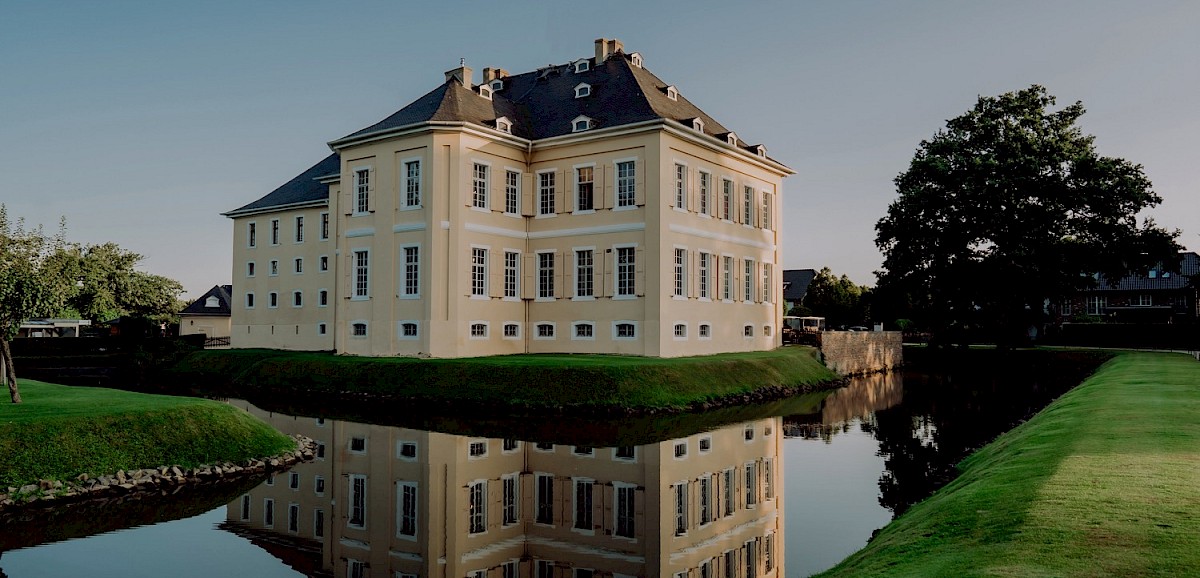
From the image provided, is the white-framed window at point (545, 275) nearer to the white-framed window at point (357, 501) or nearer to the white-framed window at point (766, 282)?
the white-framed window at point (766, 282)

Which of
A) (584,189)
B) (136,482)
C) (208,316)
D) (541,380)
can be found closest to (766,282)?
(584,189)

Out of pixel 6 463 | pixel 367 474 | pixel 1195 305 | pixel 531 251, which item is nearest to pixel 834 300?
pixel 1195 305

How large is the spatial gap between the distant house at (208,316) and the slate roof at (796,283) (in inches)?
2106

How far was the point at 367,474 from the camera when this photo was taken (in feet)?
50.6

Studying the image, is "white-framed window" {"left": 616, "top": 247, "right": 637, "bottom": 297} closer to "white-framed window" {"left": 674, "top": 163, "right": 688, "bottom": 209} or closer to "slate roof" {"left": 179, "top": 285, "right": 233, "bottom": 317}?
"white-framed window" {"left": 674, "top": 163, "right": 688, "bottom": 209}

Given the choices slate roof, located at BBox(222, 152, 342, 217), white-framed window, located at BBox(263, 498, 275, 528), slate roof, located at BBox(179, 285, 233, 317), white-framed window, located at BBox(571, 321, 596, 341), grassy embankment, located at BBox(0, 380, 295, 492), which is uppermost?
slate roof, located at BBox(222, 152, 342, 217)

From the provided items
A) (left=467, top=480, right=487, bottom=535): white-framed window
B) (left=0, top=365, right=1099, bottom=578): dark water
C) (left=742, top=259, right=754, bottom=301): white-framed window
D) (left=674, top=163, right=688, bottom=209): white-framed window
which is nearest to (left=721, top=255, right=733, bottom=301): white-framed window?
(left=742, top=259, right=754, bottom=301): white-framed window

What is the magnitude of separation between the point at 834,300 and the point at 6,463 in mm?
58463

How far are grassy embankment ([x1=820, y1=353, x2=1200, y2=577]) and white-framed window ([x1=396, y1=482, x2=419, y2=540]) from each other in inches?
233

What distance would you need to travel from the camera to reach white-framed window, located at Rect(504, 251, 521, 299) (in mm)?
34031

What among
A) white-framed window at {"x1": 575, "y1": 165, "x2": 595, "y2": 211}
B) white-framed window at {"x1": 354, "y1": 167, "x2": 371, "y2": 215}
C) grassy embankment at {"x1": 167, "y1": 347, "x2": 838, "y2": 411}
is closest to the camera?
grassy embankment at {"x1": 167, "y1": 347, "x2": 838, "y2": 411}

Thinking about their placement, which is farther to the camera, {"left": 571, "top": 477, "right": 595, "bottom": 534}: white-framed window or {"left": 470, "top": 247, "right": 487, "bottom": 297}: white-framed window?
{"left": 470, "top": 247, "right": 487, "bottom": 297}: white-framed window

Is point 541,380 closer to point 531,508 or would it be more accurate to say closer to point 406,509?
point 531,508

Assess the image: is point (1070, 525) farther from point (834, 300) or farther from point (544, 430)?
point (834, 300)
